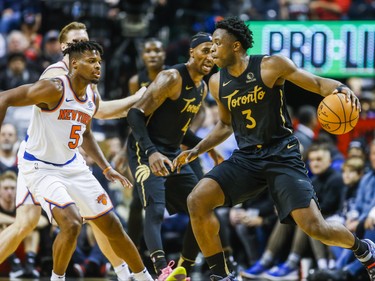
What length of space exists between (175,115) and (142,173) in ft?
2.09

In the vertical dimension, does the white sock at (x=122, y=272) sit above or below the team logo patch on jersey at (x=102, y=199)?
below

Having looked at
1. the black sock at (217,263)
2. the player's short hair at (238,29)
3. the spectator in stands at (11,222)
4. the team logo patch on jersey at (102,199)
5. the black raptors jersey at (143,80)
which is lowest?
the spectator in stands at (11,222)

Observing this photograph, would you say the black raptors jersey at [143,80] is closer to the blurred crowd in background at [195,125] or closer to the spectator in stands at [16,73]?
the blurred crowd in background at [195,125]

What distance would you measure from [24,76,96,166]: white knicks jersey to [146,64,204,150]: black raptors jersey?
1094mm

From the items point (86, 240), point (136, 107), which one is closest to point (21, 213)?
point (136, 107)

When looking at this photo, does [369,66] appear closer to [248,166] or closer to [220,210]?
[220,210]

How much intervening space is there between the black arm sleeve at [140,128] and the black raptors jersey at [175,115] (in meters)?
0.45

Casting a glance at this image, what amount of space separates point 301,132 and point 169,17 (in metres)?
3.79

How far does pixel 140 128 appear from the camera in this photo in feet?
24.2

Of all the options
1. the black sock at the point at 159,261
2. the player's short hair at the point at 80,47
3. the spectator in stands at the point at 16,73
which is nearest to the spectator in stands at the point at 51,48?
the spectator in stands at the point at 16,73

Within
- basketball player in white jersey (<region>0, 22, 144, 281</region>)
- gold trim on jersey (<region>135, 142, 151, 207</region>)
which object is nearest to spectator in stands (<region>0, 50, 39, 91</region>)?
gold trim on jersey (<region>135, 142, 151, 207</region>)

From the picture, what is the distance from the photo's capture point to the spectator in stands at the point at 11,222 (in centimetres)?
983

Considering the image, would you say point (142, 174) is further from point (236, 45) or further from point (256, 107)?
point (236, 45)

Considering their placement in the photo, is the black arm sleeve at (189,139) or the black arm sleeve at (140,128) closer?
the black arm sleeve at (140,128)
